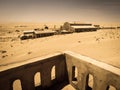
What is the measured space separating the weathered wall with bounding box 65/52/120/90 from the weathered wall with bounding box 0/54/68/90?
84cm

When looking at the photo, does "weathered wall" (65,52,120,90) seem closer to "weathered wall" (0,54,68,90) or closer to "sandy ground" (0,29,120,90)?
"weathered wall" (0,54,68,90)

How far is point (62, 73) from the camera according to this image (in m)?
10.4

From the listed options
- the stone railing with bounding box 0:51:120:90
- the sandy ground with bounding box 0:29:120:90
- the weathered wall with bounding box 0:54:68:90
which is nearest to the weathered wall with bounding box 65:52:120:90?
the stone railing with bounding box 0:51:120:90

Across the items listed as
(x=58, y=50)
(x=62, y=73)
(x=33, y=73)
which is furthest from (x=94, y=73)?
(x=58, y=50)

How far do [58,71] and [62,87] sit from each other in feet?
4.92

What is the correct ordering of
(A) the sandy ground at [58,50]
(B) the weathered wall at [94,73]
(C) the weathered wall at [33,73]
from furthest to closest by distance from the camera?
(A) the sandy ground at [58,50]
(C) the weathered wall at [33,73]
(B) the weathered wall at [94,73]

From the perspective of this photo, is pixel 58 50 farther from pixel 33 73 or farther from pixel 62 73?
pixel 33 73

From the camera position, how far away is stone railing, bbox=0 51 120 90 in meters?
6.64

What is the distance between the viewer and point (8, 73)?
7.06m

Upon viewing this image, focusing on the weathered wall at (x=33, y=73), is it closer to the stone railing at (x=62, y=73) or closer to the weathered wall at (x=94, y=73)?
the stone railing at (x=62, y=73)

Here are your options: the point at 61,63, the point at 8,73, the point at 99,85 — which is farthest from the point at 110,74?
the point at 8,73

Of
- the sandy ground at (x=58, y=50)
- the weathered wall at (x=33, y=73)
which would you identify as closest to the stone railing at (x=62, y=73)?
the weathered wall at (x=33, y=73)

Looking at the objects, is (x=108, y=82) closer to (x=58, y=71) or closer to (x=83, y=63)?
(x=83, y=63)

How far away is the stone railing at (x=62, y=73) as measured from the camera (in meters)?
6.64
